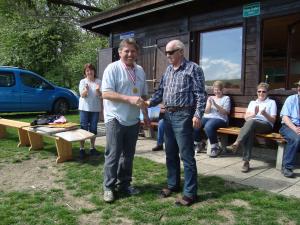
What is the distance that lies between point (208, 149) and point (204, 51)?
239cm

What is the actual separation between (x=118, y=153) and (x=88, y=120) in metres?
2.29

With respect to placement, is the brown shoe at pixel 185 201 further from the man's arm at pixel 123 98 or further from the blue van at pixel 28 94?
the blue van at pixel 28 94

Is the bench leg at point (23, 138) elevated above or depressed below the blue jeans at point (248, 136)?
below

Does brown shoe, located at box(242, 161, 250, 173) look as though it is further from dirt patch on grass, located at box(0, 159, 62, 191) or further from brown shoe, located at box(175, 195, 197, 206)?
dirt patch on grass, located at box(0, 159, 62, 191)

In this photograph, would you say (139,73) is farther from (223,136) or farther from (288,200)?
(223,136)

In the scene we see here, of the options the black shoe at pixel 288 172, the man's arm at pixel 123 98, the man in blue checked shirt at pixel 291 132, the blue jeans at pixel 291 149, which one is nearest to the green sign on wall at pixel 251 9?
the man in blue checked shirt at pixel 291 132

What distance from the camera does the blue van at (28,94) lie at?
1297 cm

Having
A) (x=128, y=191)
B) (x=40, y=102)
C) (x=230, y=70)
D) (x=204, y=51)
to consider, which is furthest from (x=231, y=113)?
(x=40, y=102)

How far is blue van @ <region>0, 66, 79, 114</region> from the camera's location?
511 inches

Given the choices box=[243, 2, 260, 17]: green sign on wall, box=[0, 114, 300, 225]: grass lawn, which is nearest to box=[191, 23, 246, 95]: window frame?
box=[243, 2, 260, 17]: green sign on wall

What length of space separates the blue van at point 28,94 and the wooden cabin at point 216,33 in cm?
413

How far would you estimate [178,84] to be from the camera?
403 centimetres

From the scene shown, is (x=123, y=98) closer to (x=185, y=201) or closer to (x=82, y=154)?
(x=185, y=201)

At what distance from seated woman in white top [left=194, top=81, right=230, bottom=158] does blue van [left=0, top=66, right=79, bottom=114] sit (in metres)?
8.62
